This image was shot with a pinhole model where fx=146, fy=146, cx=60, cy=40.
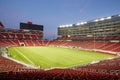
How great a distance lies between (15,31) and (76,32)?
42422 millimetres

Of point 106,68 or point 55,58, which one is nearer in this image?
point 106,68

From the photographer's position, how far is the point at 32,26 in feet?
344

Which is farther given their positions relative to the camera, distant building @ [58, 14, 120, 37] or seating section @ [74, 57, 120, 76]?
distant building @ [58, 14, 120, 37]

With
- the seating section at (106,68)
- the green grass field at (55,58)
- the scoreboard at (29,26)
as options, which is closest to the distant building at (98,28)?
A: the scoreboard at (29,26)

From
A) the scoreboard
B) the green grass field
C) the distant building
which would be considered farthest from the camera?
the scoreboard

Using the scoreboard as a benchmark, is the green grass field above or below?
below

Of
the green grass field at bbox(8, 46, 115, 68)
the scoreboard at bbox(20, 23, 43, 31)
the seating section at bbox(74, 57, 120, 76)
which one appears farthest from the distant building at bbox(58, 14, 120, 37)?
the seating section at bbox(74, 57, 120, 76)

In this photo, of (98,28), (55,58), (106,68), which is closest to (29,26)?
(98,28)

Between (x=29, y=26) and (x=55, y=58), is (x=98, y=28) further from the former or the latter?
(x=55, y=58)

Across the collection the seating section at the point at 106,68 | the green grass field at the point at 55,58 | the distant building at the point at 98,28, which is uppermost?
the distant building at the point at 98,28

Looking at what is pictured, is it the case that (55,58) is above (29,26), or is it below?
below

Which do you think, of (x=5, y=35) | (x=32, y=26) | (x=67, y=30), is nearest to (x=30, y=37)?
(x=32, y=26)

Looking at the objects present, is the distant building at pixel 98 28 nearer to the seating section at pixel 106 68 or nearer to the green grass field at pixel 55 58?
the green grass field at pixel 55 58

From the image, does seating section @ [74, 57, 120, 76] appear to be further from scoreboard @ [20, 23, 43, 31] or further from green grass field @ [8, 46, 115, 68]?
scoreboard @ [20, 23, 43, 31]
